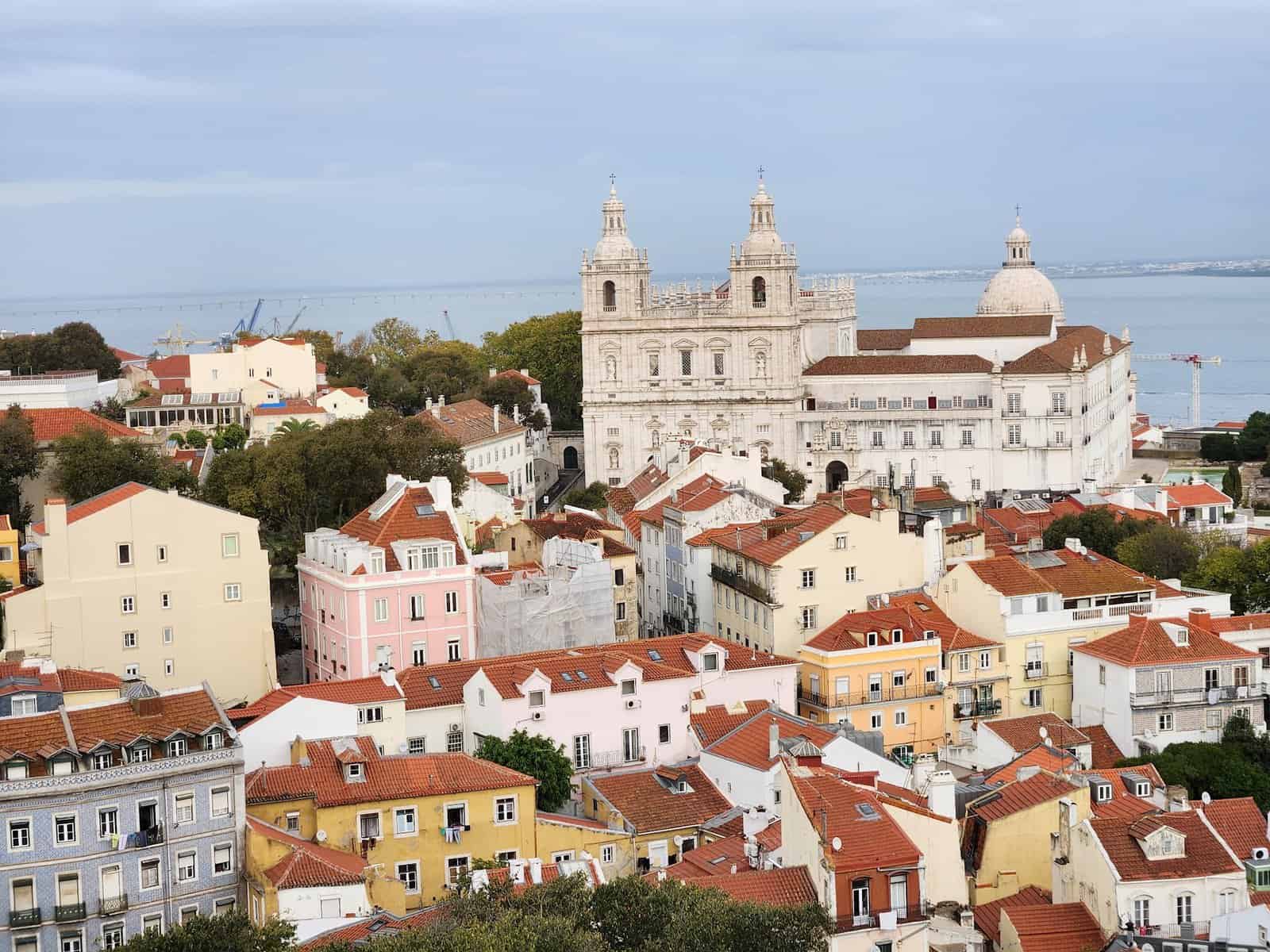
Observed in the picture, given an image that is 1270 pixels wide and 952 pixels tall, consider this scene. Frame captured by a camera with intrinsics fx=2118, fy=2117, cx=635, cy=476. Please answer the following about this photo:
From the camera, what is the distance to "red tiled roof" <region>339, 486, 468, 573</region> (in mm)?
42656

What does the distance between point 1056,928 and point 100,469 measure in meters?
31.0

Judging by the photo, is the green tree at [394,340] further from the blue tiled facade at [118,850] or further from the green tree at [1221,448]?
the blue tiled facade at [118,850]

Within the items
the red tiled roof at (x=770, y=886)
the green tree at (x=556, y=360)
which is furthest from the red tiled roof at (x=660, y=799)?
the green tree at (x=556, y=360)

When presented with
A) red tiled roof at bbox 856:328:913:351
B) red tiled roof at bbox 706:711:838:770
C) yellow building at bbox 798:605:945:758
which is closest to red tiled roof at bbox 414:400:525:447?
red tiled roof at bbox 856:328:913:351

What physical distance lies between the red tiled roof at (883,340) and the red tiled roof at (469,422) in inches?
698

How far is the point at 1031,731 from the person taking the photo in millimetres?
37562

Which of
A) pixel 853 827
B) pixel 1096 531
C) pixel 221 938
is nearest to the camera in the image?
pixel 221 938

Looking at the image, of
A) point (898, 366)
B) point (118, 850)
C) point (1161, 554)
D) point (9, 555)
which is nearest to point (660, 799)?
point (118, 850)

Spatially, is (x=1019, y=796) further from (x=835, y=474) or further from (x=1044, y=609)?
(x=835, y=474)

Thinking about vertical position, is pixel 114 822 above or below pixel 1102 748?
above

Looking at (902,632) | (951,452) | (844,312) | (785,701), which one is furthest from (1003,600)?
(844,312)

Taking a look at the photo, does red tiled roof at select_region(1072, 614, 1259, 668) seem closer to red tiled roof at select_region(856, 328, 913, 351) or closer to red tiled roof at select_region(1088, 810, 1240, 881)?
red tiled roof at select_region(1088, 810, 1240, 881)

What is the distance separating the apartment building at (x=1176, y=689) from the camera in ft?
129

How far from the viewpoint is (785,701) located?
39469 millimetres
